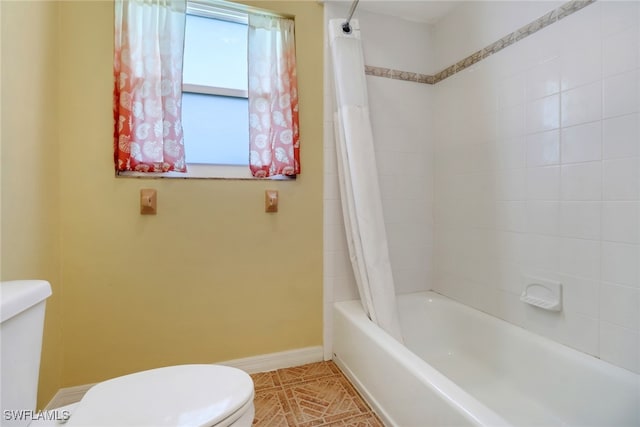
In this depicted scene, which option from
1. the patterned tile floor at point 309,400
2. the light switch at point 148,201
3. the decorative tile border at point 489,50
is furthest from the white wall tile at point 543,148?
the light switch at point 148,201

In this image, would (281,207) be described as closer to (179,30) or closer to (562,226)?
(179,30)

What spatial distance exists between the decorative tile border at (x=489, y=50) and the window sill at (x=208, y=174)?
0.98 meters

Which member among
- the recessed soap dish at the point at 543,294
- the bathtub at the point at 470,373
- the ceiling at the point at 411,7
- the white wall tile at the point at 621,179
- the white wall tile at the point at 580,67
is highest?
the ceiling at the point at 411,7

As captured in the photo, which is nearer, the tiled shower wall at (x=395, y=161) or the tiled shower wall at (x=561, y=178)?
the tiled shower wall at (x=561, y=178)

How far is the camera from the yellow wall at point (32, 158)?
996 mm

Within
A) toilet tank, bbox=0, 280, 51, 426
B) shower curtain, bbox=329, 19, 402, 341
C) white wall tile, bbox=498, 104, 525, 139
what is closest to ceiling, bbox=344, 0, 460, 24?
shower curtain, bbox=329, 19, 402, 341

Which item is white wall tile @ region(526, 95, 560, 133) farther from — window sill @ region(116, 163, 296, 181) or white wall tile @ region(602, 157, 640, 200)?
window sill @ region(116, 163, 296, 181)

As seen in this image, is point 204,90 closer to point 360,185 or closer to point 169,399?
point 360,185

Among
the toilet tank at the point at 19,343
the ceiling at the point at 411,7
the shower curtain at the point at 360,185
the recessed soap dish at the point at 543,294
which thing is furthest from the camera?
the ceiling at the point at 411,7

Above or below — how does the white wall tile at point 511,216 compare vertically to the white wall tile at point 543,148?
below

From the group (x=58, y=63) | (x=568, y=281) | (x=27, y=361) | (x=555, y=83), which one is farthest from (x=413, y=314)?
(x=58, y=63)

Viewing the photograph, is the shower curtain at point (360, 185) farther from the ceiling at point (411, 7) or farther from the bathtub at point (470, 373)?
the ceiling at point (411, 7)

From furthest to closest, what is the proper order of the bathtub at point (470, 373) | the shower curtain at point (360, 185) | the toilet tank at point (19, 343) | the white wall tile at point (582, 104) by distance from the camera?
the shower curtain at point (360, 185) < the white wall tile at point (582, 104) < the bathtub at point (470, 373) < the toilet tank at point (19, 343)

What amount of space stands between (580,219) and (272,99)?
1.54 metres
